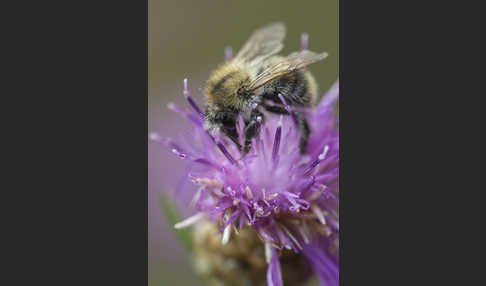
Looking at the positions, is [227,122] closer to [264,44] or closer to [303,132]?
[303,132]

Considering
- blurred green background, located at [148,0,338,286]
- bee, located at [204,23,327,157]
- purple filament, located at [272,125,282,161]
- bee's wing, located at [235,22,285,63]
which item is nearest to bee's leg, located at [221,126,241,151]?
bee, located at [204,23,327,157]

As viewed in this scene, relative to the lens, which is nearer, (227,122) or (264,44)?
(227,122)

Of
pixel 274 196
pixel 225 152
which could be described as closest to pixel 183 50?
pixel 225 152

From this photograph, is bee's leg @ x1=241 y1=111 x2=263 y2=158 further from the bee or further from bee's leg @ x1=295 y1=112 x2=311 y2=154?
bee's leg @ x1=295 y1=112 x2=311 y2=154

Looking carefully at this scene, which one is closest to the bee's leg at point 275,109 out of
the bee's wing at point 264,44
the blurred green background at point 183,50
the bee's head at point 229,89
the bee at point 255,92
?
the bee at point 255,92

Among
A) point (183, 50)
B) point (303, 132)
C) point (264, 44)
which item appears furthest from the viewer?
point (183, 50)

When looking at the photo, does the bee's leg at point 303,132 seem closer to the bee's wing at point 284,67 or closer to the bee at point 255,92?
the bee at point 255,92
